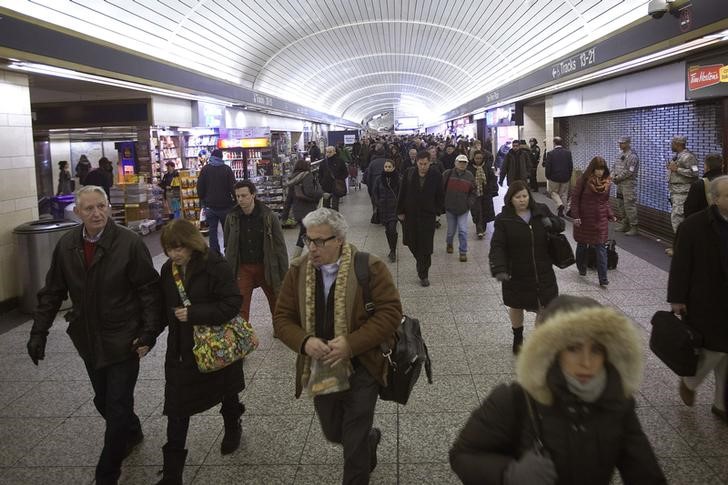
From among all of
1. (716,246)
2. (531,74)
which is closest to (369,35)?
(531,74)

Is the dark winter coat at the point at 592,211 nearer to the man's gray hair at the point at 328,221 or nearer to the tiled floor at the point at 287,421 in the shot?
the tiled floor at the point at 287,421

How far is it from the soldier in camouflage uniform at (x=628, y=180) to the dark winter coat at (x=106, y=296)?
9.33m

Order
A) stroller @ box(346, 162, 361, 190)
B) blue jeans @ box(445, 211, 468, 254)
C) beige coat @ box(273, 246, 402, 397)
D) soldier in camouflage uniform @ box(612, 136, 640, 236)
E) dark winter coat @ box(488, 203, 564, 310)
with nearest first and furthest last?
1. beige coat @ box(273, 246, 402, 397)
2. dark winter coat @ box(488, 203, 564, 310)
3. blue jeans @ box(445, 211, 468, 254)
4. soldier in camouflage uniform @ box(612, 136, 640, 236)
5. stroller @ box(346, 162, 361, 190)

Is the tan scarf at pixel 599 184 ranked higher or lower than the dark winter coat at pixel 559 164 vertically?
lower

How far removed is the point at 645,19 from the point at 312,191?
5682mm

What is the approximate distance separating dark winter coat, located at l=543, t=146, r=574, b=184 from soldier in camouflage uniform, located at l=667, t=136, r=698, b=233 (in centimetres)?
452

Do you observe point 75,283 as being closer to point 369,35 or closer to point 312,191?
point 312,191

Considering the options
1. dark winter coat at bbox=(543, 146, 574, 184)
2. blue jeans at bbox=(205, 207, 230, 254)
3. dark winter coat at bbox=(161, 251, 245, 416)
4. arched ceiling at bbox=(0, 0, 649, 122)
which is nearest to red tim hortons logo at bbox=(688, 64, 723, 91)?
arched ceiling at bbox=(0, 0, 649, 122)

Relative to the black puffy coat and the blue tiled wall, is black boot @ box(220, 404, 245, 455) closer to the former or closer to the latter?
the black puffy coat

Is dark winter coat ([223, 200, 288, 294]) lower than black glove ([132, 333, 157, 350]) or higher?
higher

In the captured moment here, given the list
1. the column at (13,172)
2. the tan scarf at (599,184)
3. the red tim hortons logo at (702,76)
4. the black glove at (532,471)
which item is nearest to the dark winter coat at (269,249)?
the black glove at (532,471)

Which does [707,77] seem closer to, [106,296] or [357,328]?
[357,328]

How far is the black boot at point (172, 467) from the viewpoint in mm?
3195

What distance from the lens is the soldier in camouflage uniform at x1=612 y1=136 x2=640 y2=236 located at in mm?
10586
